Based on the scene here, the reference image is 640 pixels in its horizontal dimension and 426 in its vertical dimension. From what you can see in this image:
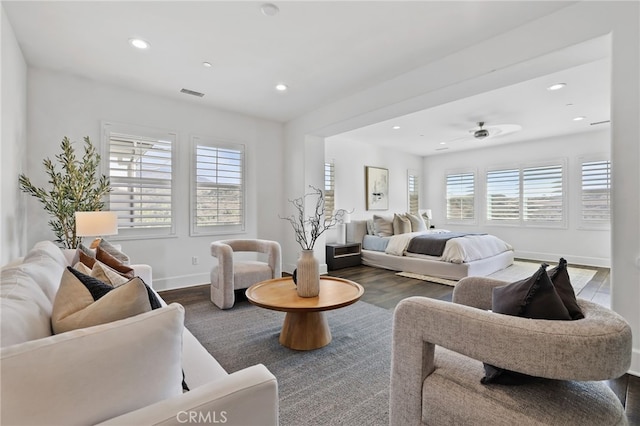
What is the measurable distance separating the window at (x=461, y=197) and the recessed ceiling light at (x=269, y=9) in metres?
6.95

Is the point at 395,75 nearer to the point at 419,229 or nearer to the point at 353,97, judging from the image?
the point at 353,97

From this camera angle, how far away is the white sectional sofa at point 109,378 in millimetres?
641

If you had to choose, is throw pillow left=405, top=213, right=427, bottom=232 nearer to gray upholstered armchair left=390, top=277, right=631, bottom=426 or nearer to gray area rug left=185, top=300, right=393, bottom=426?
gray area rug left=185, top=300, right=393, bottom=426

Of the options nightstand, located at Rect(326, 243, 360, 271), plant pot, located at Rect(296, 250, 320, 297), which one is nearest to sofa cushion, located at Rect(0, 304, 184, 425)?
plant pot, located at Rect(296, 250, 320, 297)

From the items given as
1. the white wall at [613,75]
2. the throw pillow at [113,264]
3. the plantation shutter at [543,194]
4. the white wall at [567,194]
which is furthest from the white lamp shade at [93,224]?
the plantation shutter at [543,194]

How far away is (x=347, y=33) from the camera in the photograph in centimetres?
268

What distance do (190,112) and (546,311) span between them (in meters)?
4.76

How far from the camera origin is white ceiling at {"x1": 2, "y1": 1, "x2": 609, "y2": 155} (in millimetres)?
2371

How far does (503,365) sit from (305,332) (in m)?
1.68

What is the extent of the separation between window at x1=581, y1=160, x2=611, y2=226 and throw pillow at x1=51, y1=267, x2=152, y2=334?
7.81 m

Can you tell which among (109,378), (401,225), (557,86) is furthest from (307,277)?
(401,225)

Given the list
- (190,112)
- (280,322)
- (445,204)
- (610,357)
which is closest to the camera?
(610,357)

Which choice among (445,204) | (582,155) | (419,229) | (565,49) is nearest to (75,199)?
(565,49)

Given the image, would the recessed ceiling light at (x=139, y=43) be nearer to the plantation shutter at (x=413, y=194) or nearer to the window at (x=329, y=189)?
the window at (x=329, y=189)
